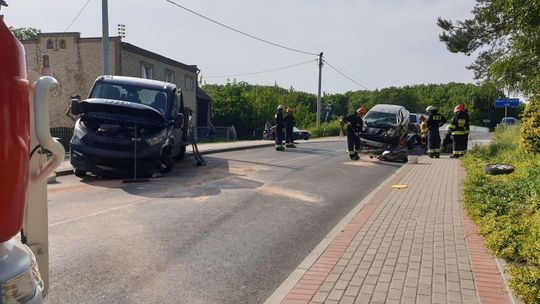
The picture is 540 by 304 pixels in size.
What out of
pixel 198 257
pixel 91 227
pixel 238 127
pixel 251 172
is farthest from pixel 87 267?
pixel 238 127

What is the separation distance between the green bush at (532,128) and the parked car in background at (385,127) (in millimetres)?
5689

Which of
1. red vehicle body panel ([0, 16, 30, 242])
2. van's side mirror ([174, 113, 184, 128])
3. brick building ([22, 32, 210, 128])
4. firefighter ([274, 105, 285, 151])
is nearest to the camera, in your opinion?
red vehicle body panel ([0, 16, 30, 242])

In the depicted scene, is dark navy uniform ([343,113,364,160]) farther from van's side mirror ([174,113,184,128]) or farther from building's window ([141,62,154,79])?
building's window ([141,62,154,79])

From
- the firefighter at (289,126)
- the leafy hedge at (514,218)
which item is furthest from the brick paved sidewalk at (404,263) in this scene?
the firefighter at (289,126)

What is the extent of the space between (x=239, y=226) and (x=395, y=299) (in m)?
3.31

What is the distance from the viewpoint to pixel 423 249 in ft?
19.6

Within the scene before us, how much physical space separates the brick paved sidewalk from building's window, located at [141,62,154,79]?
2688 cm

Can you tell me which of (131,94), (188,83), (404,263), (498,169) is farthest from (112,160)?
(188,83)

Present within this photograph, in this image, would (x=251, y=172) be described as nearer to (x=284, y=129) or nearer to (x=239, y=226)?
(x=239, y=226)

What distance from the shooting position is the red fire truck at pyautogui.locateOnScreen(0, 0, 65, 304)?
1642 mm

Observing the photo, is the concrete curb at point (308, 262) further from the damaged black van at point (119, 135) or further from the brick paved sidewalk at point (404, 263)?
the damaged black van at point (119, 135)

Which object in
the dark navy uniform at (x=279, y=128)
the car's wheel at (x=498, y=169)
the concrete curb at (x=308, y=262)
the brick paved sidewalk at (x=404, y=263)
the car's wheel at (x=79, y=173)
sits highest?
the dark navy uniform at (x=279, y=128)

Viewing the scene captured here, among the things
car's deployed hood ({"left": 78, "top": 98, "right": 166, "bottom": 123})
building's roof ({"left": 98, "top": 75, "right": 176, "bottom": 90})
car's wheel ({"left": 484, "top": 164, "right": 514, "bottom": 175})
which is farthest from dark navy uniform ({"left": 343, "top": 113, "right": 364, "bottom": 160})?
car's deployed hood ({"left": 78, "top": 98, "right": 166, "bottom": 123})

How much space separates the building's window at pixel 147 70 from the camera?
33222 mm
